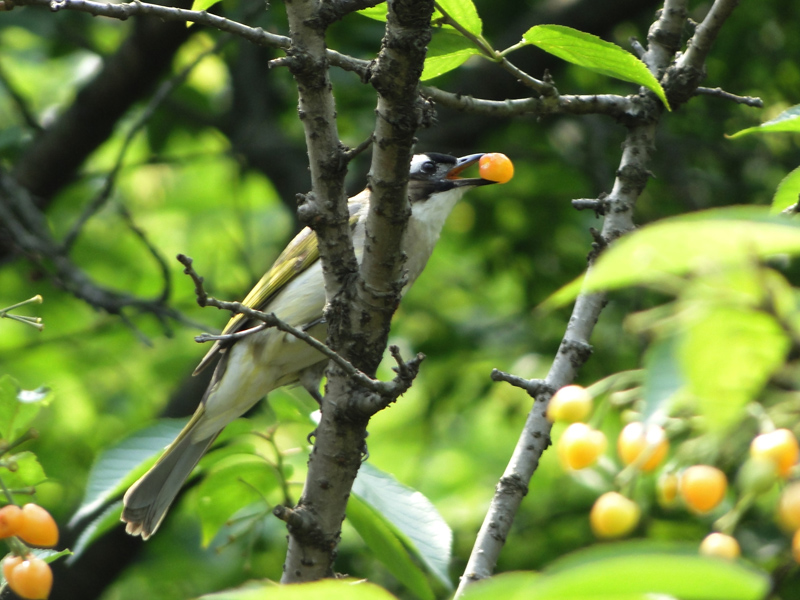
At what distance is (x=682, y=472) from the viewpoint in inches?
59.4

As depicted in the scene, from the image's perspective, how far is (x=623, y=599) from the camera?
109 centimetres

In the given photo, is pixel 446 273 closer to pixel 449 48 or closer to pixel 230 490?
pixel 230 490

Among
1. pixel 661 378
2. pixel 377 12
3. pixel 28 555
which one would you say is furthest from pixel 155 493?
pixel 661 378

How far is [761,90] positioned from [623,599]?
22.5 feet

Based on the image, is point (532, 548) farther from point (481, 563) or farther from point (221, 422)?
point (481, 563)

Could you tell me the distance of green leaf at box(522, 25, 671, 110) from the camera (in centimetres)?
233

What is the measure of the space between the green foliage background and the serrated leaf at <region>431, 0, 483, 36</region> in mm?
4231

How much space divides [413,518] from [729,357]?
7.28ft

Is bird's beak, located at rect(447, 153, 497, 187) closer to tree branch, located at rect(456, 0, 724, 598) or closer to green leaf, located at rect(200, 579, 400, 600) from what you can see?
tree branch, located at rect(456, 0, 724, 598)

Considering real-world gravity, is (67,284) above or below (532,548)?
above

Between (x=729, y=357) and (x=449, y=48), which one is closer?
(x=729, y=357)

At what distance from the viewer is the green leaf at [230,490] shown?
11.6ft

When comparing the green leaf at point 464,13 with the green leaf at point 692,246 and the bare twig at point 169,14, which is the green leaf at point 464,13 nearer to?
the bare twig at point 169,14

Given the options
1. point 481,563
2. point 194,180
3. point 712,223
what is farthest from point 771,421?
point 194,180
